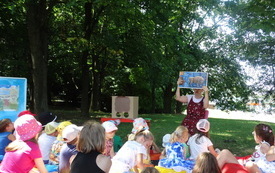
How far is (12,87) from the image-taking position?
23.5 ft

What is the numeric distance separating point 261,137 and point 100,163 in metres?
2.60

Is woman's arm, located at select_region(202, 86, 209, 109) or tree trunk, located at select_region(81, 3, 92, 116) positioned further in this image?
tree trunk, located at select_region(81, 3, 92, 116)

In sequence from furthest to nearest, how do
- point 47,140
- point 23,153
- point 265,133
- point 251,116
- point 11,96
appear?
point 251,116 < point 11,96 < point 47,140 < point 265,133 < point 23,153

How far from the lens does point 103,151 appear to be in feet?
11.1

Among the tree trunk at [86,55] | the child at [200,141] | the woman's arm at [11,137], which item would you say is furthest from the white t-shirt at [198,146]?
the tree trunk at [86,55]

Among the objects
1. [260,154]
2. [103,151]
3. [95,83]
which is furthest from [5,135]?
[95,83]

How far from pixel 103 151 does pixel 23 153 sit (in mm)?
942

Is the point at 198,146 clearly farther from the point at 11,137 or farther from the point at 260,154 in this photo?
the point at 11,137

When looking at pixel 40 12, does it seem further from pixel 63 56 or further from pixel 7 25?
pixel 63 56

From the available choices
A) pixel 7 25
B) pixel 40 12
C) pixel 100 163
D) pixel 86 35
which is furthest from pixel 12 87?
pixel 7 25

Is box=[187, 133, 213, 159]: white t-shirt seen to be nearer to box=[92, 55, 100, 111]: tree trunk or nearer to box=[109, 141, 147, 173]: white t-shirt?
box=[109, 141, 147, 173]: white t-shirt

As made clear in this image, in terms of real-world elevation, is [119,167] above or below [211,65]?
below

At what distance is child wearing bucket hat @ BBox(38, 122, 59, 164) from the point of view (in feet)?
17.5

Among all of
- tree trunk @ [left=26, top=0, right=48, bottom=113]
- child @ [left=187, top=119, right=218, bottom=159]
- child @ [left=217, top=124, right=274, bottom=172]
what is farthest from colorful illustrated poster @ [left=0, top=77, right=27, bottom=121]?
tree trunk @ [left=26, top=0, right=48, bottom=113]
